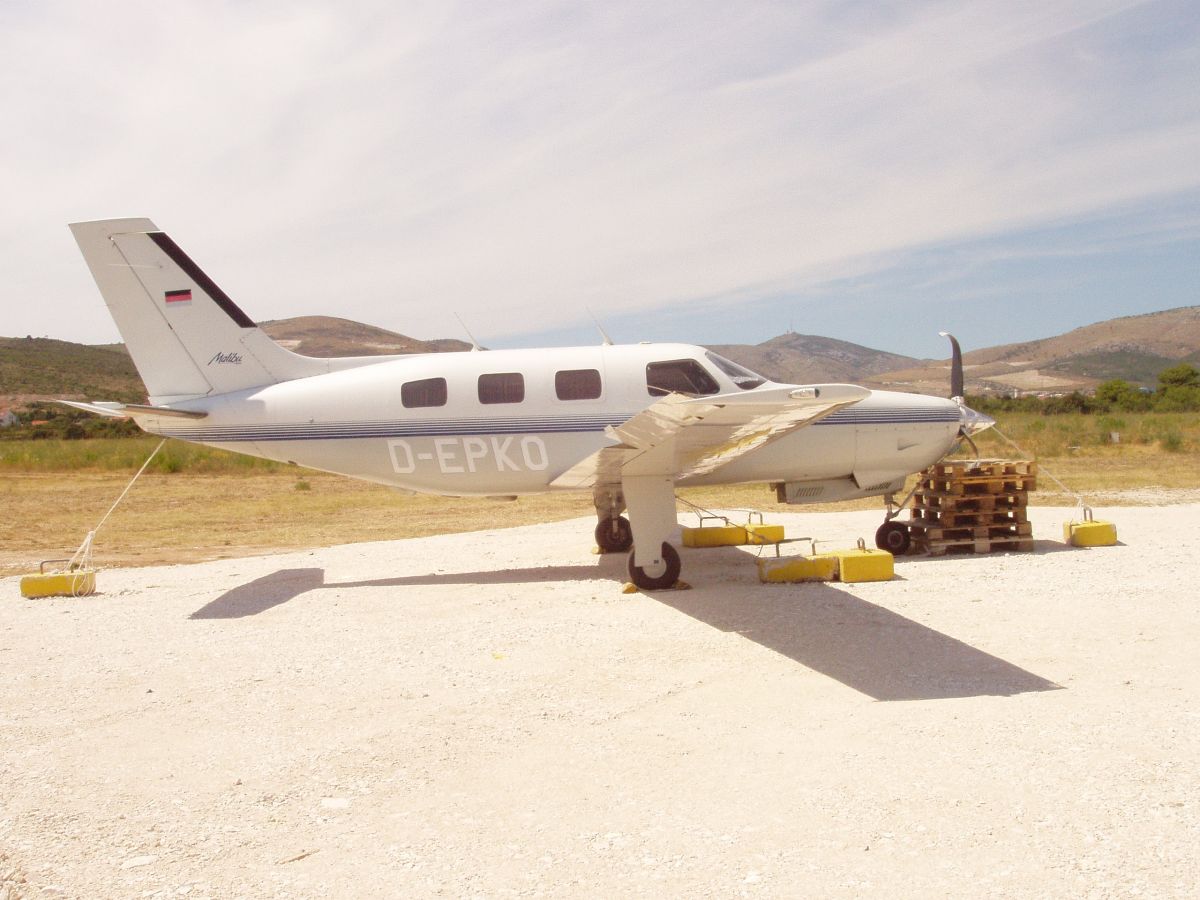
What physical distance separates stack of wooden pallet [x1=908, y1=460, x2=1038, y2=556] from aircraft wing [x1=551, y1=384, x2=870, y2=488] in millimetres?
3710

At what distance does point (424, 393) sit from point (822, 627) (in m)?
5.93

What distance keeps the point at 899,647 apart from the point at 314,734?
4.81 meters

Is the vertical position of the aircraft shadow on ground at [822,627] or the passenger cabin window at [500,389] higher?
the passenger cabin window at [500,389]

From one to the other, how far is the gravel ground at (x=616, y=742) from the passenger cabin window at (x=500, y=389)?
8.44ft

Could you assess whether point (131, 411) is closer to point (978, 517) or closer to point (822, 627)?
point (822, 627)

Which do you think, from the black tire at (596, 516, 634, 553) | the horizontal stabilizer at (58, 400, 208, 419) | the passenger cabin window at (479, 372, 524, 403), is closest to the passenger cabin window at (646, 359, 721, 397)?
the passenger cabin window at (479, 372, 524, 403)

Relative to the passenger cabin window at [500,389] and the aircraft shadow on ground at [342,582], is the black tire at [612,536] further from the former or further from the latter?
the passenger cabin window at [500,389]

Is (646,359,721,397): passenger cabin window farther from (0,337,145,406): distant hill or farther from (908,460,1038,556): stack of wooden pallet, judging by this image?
(0,337,145,406): distant hill

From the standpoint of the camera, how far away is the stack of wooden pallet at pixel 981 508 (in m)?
12.4

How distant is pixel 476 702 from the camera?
6.48m

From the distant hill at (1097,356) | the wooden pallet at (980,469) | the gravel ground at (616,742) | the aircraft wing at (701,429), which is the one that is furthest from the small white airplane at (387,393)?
the distant hill at (1097,356)

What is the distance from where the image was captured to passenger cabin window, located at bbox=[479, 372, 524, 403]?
37.5ft

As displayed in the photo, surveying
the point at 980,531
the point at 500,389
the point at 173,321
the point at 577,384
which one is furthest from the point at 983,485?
the point at 173,321

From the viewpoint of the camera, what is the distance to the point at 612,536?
1363 cm
